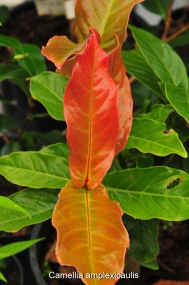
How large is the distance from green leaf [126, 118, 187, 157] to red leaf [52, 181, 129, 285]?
9cm

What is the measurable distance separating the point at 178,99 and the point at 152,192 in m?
0.14

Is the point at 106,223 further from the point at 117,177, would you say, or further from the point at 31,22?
the point at 31,22

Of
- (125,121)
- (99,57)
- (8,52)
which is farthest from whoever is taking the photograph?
(8,52)

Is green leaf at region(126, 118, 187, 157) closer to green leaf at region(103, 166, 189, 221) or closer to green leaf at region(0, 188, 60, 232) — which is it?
green leaf at region(103, 166, 189, 221)

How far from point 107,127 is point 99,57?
0.27ft

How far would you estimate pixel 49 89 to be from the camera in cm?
76

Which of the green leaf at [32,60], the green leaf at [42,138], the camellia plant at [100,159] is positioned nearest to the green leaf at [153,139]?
the camellia plant at [100,159]

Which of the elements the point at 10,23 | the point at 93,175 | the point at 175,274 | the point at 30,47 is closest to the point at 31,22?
the point at 10,23

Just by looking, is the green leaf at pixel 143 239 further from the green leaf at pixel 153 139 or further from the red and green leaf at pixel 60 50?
the red and green leaf at pixel 60 50

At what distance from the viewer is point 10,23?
63.8 inches

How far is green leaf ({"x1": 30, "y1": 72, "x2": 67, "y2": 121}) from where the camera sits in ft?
2.43

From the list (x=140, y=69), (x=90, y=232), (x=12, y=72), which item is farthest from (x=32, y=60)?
(x=90, y=232)

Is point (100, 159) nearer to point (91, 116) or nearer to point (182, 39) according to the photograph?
point (91, 116)

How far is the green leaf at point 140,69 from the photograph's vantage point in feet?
2.60
